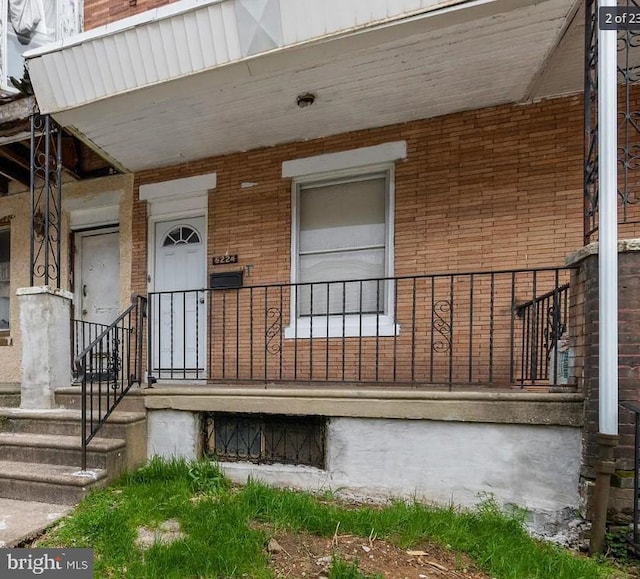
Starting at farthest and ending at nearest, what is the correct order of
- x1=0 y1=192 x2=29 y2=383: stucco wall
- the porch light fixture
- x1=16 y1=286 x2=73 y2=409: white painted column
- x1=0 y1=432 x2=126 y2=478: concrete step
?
x1=0 y1=192 x2=29 y2=383: stucco wall
x1=16 y1=286 x2=73 y2=409: white painted column
the porch light fixture
x1=0 y1=432 x2=126 y2=478: concrete step

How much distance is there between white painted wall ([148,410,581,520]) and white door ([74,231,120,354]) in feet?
11.4

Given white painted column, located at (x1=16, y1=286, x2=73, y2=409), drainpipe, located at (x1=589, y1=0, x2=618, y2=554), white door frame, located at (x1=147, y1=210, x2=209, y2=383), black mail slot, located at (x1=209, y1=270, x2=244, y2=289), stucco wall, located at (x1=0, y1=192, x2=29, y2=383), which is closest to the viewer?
drainpipe, located at (x1=589, y1=0, x2=618, y2=554)

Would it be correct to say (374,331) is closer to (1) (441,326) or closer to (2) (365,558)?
(1) (441,326)

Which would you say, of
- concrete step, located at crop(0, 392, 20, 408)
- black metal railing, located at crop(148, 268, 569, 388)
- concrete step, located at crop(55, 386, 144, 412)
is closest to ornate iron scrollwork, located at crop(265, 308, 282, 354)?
black metal railing, located at crop(148, 268, 569, 388)

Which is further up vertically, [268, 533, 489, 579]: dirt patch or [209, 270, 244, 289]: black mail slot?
[209, 270, 244, 289]: black mail slot

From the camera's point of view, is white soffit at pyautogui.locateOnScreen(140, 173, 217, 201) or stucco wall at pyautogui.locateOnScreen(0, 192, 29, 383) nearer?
white soffit at pyautogui.locateOnScreen(140, 173, 217, 201)

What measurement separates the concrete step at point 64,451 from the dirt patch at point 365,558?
1.70 meters

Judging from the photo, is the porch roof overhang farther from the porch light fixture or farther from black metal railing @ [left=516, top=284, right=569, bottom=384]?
black metal railing @ [left=516, top=284, right=569, bottom=384]

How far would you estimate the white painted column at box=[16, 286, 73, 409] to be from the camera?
4379 mm

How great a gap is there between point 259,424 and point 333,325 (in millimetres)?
1485

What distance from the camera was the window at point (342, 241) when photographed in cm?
497

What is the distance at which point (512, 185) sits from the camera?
4402 mm

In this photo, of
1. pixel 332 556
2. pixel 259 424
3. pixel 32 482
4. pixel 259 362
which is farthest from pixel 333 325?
pixel 32 482

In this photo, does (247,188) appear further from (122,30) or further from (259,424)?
(259,424)
